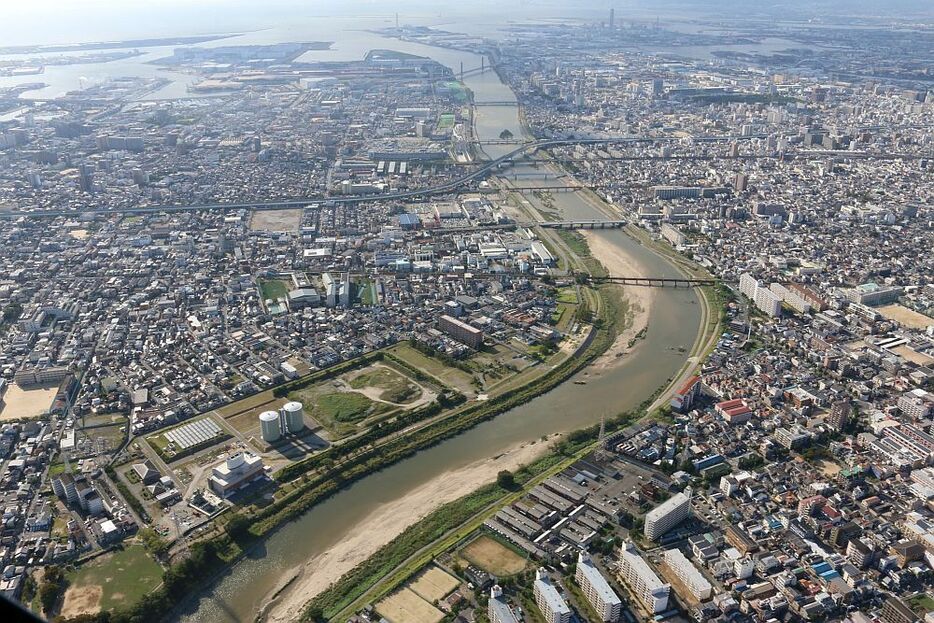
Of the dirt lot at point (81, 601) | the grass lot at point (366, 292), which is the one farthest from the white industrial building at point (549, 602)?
the grass lot at point (366, 292)

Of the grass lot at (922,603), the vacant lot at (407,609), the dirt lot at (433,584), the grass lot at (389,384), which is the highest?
the grass lot at (389,384)

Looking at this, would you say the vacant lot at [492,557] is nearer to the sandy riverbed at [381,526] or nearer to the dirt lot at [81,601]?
the sandy riverbed at [381,526]

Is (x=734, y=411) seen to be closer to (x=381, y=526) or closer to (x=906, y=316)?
(x=381, y=526)

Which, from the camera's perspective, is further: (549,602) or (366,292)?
(366,292)

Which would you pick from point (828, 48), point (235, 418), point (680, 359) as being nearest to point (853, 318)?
point (680, 359)

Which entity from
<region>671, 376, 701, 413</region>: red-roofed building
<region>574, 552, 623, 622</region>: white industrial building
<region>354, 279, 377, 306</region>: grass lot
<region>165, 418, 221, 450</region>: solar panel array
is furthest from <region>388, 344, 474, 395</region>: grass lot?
<region>574, 552, 623, 622</region>: white industrial building

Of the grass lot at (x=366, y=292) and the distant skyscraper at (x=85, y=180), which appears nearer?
the grass lot at (x=366, y=292)

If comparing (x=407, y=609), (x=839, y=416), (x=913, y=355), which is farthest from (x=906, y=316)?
(x=407, y=609)
